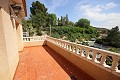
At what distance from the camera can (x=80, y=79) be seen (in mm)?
3311

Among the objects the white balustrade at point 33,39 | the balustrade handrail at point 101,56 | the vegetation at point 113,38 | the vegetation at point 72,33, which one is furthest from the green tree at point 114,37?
the balustrade handrail at point 101,56

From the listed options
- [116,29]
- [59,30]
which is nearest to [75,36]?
[59,30]

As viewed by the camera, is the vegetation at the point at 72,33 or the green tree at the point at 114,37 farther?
the vegetation at the point at 72,33

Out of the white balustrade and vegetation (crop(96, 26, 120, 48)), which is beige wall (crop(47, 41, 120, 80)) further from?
vegetation (crop(96, 26, 120, 48))

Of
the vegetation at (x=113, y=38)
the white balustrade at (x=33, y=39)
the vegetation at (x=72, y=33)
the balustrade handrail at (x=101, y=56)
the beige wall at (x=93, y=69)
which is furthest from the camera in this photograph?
the vegetation at (x=72, y=33)

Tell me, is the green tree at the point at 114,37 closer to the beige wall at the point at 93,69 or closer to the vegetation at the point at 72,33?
the vegetation at the point at 72,33

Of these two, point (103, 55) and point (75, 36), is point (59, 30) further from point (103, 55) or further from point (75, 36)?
point (103, 55)

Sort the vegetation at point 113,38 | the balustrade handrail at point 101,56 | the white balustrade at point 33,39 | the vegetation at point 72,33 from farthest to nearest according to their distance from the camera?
the vegetation at point 72,33 < the vegetation at point 113,38 < the white balustrade at point 33,39 < the balustrade handrail at point 101,56

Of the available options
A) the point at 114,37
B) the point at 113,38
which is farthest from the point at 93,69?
the point at 113,38

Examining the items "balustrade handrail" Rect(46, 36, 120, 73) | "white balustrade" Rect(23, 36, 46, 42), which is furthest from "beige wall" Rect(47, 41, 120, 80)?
"white balustrade" Rect(23, 36, 46, 42)

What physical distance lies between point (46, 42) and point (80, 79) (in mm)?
7393

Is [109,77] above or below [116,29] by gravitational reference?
below

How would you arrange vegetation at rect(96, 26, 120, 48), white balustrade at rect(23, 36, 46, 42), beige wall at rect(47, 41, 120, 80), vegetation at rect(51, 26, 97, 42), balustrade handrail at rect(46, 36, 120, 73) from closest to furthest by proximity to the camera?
balustrade handrail at rect(46, 36, 120, 73)
beige wall at rect(47, 41, 120, 80)
white balustrade at rect(23, 36, 46, 42)
vegetation at rect(96, 26, 120, 48)
vegetation at rect(51, 26, 97, 42)

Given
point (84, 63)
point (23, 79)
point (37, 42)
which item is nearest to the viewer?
point (23, 79)
